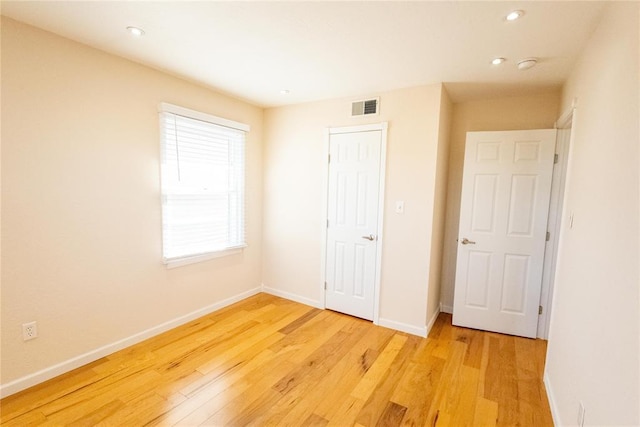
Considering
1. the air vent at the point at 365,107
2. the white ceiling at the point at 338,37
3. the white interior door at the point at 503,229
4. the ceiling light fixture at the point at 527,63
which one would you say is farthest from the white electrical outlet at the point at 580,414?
the air vent at the point at 365,107

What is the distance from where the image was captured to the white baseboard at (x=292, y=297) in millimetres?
3555

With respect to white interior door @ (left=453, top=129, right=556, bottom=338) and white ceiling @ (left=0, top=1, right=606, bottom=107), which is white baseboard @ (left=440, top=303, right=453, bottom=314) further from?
white ceiling @ (left=0, top=1, right=606, bottom=107)

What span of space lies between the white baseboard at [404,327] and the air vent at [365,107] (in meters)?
2.18

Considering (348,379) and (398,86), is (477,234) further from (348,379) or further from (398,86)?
(348,379)

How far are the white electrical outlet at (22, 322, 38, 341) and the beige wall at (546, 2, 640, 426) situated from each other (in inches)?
126

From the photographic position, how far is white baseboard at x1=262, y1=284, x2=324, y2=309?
355 cm

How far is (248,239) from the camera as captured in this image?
12.3 ft

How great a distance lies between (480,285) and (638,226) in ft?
7.20

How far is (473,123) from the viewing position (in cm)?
324

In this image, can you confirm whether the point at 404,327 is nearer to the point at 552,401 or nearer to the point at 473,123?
the point at 552,401

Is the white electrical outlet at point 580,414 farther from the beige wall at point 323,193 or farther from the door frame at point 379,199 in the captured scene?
the door frame at point 379,199

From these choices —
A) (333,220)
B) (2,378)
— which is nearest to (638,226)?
(333,220)

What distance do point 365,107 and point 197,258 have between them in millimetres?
2381

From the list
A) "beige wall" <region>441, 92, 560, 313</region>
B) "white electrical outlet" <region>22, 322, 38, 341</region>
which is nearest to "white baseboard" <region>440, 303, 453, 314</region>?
"beige wall" <region>441, 92, 560, 313</region>
